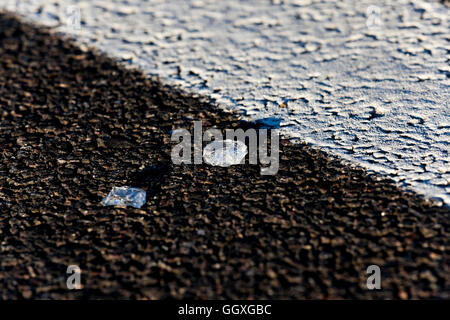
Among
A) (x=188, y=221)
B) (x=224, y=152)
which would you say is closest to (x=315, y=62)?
(x=224, y=152)

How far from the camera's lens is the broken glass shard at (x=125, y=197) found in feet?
7.99

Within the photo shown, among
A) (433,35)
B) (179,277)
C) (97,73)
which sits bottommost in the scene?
(179,277)

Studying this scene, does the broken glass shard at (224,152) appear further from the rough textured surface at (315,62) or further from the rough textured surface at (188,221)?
the rough textured surface at (315,62)

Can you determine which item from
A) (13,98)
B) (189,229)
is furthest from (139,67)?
(189,229)

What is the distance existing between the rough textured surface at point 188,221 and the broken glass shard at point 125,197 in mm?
38

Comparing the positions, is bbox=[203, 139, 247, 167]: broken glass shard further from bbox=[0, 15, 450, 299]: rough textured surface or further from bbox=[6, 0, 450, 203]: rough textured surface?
bbox=[6, 0, 450, 203]: rough textured surface

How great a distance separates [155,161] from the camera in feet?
8.84

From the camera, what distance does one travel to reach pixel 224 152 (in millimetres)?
2701

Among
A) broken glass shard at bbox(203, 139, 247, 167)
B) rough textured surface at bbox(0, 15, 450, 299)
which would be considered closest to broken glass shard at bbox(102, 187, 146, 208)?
rough textured surface at bbox(0, 15, 450, 299)

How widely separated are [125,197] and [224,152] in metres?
0.56

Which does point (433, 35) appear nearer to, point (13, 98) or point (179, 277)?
point (179, 277)

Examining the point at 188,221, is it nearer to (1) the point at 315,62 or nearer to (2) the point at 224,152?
(2) the point at 224,152

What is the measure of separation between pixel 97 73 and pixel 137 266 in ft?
5.73

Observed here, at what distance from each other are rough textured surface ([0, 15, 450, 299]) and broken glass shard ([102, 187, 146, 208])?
4cm
